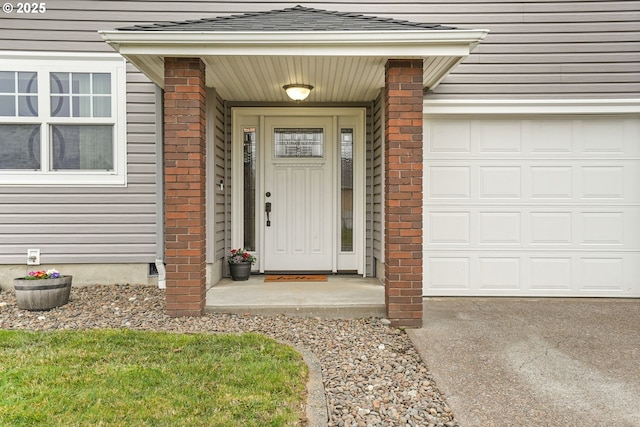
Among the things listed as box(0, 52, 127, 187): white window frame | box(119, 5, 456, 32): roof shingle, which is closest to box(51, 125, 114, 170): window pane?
box(0, 52, 127, 187): white window frame

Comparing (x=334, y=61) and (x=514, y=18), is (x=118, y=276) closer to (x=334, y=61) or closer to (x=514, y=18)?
(x=334, y=61)

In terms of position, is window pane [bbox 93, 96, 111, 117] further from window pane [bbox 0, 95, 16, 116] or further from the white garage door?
the white garage door

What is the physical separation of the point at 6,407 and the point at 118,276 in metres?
3.34

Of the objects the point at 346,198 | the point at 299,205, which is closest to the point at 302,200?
the point at 299,205

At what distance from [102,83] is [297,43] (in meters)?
2.94

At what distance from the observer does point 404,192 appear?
4.03 m

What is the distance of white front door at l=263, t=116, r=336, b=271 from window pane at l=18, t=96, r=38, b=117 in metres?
2.79

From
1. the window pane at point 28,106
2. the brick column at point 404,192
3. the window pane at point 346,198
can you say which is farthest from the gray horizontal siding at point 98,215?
the brick column at point 404,192

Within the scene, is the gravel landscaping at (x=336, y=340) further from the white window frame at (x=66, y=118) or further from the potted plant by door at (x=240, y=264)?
the white window frame at (x=66, y=118)

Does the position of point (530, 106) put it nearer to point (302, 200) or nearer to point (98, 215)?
point (302, 200)

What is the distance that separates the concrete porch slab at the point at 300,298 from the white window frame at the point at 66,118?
200cm

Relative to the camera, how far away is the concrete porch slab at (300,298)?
427 centimetres

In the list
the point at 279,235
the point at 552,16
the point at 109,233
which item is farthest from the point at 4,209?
the point at 552,16

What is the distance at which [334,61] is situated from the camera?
4.24 m
